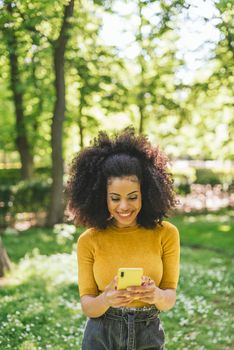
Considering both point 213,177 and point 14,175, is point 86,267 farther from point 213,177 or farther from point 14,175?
point 14,175

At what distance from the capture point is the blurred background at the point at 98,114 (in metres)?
6.49

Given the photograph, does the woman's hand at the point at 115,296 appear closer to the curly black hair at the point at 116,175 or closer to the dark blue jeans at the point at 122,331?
the dark blue jeans at the point at 122,331

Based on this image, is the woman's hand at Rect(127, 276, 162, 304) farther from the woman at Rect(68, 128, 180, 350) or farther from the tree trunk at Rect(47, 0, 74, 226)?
the tree trunk at Rect(47, 0, 74, 226)

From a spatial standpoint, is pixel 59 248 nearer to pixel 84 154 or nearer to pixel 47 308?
pixel 47 308

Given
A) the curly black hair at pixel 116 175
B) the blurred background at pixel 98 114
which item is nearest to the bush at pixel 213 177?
the blurred background at pixel 98 114

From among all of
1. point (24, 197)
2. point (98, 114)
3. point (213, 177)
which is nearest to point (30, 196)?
point (24, 197)

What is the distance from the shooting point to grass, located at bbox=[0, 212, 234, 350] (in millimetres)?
6086

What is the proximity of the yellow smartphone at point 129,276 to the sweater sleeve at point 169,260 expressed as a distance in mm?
376

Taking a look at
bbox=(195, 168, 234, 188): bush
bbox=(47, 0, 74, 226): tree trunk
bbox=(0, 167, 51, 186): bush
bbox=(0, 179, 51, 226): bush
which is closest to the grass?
bbox=(47, 0, 74, 226): tree trunk

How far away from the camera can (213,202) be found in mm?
22344

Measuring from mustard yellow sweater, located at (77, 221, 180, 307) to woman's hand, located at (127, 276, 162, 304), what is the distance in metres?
0.14

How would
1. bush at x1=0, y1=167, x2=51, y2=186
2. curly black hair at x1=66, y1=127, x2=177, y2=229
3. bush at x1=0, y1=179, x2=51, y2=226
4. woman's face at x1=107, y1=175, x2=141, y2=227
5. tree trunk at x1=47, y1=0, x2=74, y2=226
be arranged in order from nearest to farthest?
1. woman's face at x1=107, y1=175, x2=141, y2=227
2. curly black hair at x1=66, y1=127, x2=177, y2=229
3. tree trunk at x1=47, y1=0, x2=74, y2=226
4. bush at x1=0, y1=179, x2=51, y2=226
5. bush at x1=0, y1=167, x2=51, y2=186

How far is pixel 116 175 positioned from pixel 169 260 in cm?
61

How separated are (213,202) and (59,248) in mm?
11779
